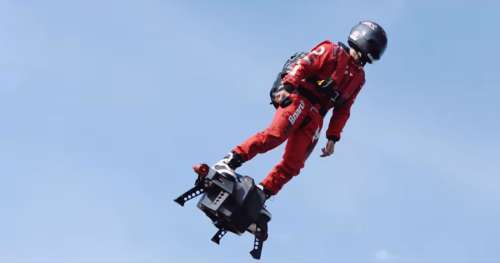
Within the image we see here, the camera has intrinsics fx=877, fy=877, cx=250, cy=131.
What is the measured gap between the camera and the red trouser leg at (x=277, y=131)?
37.3 ft

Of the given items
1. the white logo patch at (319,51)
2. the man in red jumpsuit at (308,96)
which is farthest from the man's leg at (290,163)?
the white logo patch at (319,51)

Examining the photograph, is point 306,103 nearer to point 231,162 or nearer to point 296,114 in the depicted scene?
point 296,114

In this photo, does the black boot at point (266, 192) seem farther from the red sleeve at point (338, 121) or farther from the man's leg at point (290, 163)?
the red sleeve at point (338, 121)

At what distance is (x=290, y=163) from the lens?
11836mm

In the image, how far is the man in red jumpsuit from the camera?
11.4 meters

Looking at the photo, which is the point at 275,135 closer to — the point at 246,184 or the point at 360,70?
the point at 246,184

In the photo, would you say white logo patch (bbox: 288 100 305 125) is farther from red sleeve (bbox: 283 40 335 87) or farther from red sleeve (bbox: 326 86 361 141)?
red sleeve (bbox: 326 86 361 141)

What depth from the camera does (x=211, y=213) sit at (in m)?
11.4

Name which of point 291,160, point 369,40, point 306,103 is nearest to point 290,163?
point 291,160

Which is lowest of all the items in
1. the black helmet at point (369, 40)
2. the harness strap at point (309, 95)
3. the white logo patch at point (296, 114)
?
the white logo patch at point (296, 114)

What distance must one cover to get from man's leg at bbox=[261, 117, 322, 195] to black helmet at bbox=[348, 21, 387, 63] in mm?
1184

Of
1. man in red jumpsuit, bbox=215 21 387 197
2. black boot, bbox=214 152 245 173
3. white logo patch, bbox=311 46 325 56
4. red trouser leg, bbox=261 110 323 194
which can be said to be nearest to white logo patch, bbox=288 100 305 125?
man in red jumpsuit, bbox=215 21 387 197

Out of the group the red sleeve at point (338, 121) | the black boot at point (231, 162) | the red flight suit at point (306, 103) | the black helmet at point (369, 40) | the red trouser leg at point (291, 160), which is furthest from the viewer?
the red sleeve at point (338, 121)

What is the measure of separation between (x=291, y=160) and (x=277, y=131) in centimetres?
61
